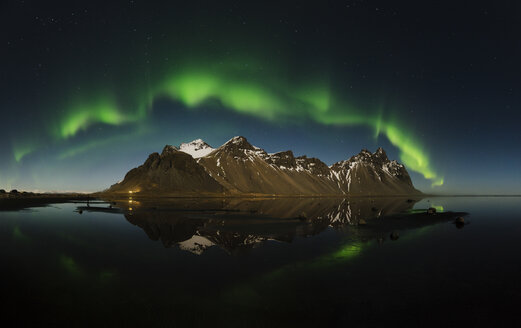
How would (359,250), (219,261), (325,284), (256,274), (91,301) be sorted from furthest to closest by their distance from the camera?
(359,250)
(219,261)
(256,274)
(325,284)
(91,301)

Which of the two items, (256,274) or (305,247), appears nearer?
(256,274)

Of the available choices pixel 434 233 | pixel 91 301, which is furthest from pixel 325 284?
pixel 434 233

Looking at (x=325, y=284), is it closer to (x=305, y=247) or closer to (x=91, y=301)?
(x=305, y=247)

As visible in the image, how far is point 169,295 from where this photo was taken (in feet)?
49.0

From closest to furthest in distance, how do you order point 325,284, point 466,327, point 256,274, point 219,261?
point 466,327
point 325,284
point 256,274
point 219,261

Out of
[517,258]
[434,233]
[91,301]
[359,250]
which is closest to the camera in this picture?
[91,301]

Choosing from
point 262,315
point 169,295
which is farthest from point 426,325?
point 169,295

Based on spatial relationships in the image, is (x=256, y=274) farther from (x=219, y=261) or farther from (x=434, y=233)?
(x=434, y=233)

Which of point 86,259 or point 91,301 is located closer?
point 91,301

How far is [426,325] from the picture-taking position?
39.7 feet

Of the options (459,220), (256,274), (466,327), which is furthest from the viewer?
(459,220)

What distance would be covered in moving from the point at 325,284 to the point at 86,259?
20.4 metres

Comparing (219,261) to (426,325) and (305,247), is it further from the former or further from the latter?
(426,325)

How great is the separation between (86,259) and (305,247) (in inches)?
819
